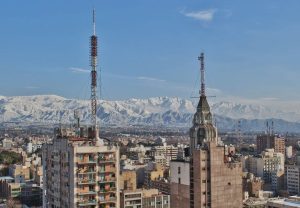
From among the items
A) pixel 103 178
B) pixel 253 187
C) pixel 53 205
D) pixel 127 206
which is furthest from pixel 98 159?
pixel 253 187

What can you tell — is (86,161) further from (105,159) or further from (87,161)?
(105,159)

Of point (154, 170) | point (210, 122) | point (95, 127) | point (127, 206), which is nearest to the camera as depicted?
point (95, 127)

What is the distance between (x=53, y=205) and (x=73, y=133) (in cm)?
396

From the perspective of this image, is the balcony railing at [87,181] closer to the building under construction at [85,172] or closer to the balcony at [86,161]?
the building under construction at [85,172]

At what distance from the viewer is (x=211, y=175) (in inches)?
945

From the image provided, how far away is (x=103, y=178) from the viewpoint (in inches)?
886

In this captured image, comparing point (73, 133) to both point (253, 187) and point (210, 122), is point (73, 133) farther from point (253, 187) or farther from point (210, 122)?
point (253, 187)

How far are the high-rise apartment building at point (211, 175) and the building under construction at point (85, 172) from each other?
383cm

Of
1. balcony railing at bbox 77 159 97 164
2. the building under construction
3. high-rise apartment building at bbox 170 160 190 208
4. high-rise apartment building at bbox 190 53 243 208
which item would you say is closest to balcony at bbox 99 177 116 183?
the building under construction

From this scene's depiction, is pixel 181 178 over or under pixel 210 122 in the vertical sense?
under

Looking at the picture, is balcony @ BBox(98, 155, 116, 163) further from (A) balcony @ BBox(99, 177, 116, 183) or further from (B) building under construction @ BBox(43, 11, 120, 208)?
(A) balcony @ BBox(99, 177, 116, 183)

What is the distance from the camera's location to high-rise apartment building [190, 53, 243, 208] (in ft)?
78.4

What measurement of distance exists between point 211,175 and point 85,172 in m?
6.12

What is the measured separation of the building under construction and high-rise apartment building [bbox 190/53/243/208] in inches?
151
